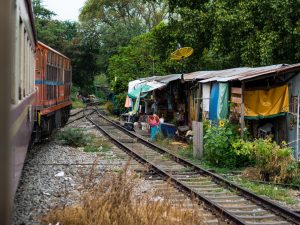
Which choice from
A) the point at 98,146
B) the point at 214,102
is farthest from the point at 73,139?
the point at 214,102

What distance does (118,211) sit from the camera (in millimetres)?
4828

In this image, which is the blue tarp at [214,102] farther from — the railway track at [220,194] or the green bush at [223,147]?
the green bush at [223,147]

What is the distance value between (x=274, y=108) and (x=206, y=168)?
2603 mm

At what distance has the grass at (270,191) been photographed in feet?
25.6

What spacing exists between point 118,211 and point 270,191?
4304 millimetres

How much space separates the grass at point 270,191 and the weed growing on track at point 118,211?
3.24 m

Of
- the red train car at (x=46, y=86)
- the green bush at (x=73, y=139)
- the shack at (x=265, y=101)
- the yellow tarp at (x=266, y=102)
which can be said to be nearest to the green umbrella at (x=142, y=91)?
the red train car at (x=46, y=86)

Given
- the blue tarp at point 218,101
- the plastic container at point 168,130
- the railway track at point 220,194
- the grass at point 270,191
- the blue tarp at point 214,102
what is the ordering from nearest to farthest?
the railway track at point 220,194
the grass at point 270,191
the blue tarp at point 218,101
the blue tarp at point 214,102
the plastic container at point 168,130

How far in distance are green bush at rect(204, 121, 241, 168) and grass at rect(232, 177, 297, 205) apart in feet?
5.08

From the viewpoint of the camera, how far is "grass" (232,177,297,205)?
779cm

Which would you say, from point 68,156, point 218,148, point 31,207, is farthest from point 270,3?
point 31,207

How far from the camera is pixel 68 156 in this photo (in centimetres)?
1259

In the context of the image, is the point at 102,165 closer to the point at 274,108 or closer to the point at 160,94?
the point at 274,108

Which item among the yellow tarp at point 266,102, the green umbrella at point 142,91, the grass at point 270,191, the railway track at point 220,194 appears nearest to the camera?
the railway track at point 220,194
